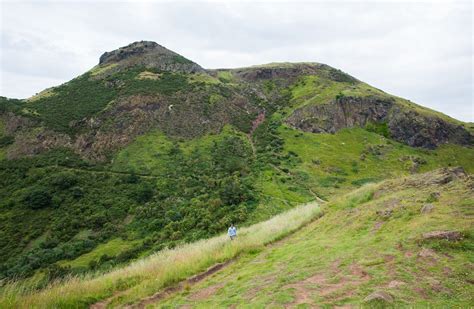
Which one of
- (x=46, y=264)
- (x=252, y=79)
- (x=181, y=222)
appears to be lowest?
(x=46, y=264)

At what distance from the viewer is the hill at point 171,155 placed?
46906 mm

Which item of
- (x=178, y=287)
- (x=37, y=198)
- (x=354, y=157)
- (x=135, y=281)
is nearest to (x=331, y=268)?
(x=178, y=287)

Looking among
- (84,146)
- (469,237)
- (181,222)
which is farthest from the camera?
(84,146)

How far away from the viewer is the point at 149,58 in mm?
120000

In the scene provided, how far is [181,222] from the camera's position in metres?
45.9

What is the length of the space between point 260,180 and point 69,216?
32.7 metres

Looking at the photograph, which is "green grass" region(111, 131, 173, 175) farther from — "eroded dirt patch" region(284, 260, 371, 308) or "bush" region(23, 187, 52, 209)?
"eroded dirt patch" region(284, 260, 371, 308)

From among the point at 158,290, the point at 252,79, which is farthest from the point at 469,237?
the point at 252,79

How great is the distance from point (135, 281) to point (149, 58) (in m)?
116

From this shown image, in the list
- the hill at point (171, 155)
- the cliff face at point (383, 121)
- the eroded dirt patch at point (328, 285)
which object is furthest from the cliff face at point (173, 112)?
the eroded dirt patch at point (328, 285)

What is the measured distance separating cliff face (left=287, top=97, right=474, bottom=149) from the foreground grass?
7050 centimetres

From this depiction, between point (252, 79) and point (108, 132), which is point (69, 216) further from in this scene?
point (252, 79)

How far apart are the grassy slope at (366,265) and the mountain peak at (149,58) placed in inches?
4227

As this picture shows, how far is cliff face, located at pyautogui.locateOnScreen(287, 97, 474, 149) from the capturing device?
283 feet
